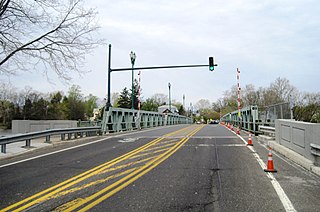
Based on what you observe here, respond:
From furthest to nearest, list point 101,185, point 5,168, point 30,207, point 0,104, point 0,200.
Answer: point 0,104, point 5,168, point 101,185, point 0,200, point 30,207

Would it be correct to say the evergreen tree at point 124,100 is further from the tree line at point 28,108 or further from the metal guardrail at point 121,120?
the metal guardrail at point 121,120

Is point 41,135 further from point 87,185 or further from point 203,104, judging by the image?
point 203,104

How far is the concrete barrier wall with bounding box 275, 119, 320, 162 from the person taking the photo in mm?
8219

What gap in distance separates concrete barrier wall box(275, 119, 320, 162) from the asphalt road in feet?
1.84

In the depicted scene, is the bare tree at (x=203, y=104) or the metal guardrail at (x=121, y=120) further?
the bare tree at (x=203, y=104)

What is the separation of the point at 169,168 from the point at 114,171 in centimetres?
153

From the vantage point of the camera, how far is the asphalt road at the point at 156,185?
5.20 metres

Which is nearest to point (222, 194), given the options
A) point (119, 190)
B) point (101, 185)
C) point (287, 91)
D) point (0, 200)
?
point (119, 190)

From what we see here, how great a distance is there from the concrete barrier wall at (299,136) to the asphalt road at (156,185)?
1.84 feet

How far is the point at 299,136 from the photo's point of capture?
9.52m

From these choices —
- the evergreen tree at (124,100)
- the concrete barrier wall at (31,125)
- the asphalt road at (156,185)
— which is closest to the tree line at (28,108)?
the evergreen tree at (124,100)

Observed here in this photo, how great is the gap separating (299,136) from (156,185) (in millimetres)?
5473

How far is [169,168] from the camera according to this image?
8383 mm

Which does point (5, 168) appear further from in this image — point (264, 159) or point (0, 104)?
point (0, 104)
